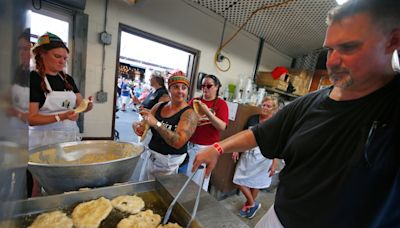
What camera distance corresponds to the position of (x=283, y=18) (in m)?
2.37

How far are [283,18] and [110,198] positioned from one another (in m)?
2.72

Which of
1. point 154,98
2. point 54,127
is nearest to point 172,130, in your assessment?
point 54,127

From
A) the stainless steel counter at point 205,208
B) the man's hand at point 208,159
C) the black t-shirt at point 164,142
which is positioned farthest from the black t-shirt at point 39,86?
the man's hand at point 208,159

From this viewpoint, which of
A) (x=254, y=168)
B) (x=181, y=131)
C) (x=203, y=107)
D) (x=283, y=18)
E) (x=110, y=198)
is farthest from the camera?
(x=283, y=18)

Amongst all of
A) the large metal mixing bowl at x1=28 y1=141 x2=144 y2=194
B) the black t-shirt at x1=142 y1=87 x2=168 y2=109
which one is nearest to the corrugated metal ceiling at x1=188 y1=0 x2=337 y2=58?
the black t-shirt at x1=142 y1=87 x2=168 y2=109

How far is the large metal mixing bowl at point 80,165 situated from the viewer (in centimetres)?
72

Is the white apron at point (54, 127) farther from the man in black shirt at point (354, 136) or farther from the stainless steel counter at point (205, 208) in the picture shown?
the man in black shirt at point (354, 136)

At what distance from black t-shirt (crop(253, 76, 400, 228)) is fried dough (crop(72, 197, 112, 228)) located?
29.9 inches

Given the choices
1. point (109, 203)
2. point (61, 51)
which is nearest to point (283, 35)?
point (61, 51)

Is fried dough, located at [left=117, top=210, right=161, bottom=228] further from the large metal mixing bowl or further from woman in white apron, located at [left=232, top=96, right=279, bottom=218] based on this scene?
woman in white apron, located at [left=232, top=96, right=279, bottom=218]

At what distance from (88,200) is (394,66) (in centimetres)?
122

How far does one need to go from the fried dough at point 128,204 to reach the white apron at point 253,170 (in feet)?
5.25

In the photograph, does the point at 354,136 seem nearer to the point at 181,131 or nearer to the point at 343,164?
the point at 343,164

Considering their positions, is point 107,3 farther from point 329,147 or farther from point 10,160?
point 329,147
